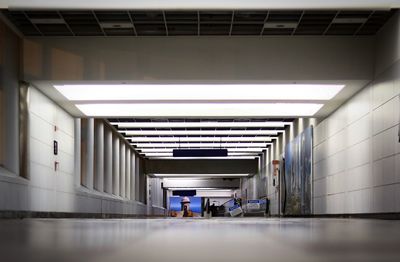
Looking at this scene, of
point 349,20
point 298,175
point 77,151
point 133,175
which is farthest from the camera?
point 133,175

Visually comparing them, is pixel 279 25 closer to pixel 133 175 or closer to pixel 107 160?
pixel 107 160

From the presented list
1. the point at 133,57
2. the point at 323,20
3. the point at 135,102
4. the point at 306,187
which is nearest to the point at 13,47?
the point at 133,57

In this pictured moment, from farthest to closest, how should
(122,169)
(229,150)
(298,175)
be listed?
(229,150)
(122,169)
(298,175)

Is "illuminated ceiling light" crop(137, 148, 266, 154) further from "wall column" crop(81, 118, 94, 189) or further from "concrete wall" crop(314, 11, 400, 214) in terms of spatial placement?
"concrete wall" crop(314, 11, 400, 214)

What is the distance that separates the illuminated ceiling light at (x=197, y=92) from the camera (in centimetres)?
1512

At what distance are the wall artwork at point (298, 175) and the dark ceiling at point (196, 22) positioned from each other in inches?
324

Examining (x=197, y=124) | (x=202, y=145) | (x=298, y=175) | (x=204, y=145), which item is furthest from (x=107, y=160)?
(x=298, y=175)

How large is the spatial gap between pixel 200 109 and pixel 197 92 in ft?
7.97

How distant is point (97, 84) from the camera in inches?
572

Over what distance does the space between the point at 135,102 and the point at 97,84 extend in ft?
8.10

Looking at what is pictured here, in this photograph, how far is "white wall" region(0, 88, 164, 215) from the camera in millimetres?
13250

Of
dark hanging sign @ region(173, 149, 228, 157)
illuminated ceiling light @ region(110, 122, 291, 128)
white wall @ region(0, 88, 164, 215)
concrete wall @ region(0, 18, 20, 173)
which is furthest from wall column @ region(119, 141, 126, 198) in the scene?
concrete wall @ region(0, 18, 20, 173)

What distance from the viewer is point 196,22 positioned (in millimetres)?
13172

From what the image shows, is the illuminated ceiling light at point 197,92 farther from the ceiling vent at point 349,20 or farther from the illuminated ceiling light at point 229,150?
the illuminated ceiling light at point 229,150
